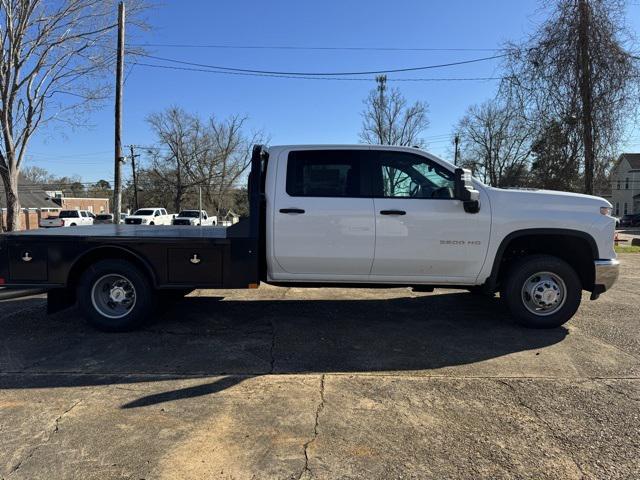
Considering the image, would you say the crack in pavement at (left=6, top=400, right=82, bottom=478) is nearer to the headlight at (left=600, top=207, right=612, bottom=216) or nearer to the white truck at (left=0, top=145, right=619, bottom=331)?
the white truck at (left=0, top=145, right=619, bottom=331)

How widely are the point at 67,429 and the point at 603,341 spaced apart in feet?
18.0

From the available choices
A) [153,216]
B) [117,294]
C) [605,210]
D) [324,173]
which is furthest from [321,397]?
[153,216]

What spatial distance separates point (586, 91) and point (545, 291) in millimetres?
13909

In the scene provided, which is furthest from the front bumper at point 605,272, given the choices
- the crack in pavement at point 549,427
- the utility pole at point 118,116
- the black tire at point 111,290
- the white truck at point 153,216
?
the white truck at point 153,216

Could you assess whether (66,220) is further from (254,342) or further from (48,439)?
(48,439)

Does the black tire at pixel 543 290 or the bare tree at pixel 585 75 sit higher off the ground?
the bare tree at pixel 585 75

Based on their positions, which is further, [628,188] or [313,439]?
[628,188]

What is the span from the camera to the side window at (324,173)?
5.77 m

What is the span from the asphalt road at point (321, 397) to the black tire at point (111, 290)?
0.18 meters

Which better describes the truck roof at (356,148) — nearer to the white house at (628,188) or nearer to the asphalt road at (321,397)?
the asphalt road at (321,397)

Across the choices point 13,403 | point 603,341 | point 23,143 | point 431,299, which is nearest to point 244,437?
point 13,403

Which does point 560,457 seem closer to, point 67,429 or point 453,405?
point 453,405

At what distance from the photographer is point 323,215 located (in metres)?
5.66

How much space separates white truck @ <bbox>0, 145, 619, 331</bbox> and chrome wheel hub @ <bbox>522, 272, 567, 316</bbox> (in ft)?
0.05
